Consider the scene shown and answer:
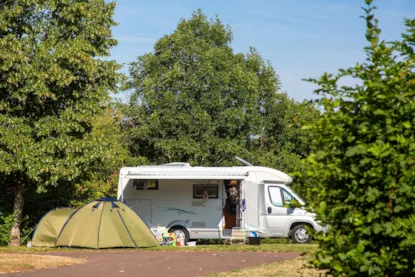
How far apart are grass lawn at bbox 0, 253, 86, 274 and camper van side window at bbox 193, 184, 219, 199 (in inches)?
305

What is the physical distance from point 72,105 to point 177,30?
13.4 metres

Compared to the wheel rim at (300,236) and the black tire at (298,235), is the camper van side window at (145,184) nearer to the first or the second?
the black tire at (298,235)

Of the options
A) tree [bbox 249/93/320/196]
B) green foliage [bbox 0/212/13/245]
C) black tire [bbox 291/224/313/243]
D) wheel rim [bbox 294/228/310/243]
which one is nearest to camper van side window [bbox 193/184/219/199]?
black tire [bbox 291/224/313/243]

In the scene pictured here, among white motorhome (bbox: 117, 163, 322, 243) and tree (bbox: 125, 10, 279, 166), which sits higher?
tree (bbox: 125, 10, 279, 166)

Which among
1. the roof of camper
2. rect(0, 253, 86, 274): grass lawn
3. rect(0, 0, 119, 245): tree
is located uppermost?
rect(0, 0, 119, 245): tree

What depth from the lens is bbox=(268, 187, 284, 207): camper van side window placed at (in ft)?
76.3

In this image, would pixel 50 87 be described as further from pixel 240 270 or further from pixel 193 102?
pixel 193 102

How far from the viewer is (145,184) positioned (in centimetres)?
2347

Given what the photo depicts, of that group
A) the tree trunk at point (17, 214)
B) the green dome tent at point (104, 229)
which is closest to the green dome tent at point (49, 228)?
the green dome tent at point (104, 229)

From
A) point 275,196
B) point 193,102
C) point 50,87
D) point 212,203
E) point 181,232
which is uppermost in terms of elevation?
point 193,102

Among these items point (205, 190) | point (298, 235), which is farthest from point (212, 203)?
point (298, 235)

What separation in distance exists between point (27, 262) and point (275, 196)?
1023 cm

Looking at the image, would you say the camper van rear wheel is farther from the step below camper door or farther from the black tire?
the black tire

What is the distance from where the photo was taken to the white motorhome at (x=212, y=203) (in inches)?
905
